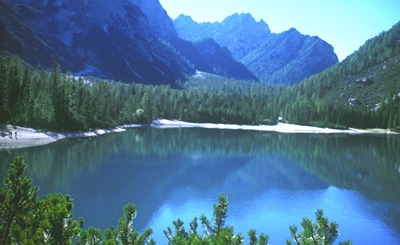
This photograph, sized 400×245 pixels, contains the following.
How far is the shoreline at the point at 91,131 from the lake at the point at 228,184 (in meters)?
4.39

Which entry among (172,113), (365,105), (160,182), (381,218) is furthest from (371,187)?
(365,105)

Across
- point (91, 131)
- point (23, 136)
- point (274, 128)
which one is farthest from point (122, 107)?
point (23, 136)

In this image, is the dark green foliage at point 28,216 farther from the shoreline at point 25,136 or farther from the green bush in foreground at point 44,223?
the shoreline at point 25,136

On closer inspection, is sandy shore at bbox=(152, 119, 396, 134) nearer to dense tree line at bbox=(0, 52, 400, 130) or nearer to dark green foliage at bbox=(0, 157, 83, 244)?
Answer: dense tree line at bbox=(0, 52, 400, 130)

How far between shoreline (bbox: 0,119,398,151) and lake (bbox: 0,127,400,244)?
4393 mm

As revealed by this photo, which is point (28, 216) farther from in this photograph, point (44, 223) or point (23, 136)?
point (23, 136)

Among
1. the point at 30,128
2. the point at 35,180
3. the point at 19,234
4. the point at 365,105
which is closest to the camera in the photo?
the point at 19,234

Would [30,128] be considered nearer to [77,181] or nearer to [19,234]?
[77,181]

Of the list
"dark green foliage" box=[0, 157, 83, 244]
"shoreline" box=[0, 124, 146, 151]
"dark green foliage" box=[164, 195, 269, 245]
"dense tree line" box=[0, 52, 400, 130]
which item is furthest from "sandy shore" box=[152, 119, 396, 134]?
"dark green foliage" box=[0, 157, 83, 244]

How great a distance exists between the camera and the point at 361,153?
90.6 meters

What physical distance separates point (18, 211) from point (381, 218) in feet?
124

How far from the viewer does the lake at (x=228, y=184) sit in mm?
33812

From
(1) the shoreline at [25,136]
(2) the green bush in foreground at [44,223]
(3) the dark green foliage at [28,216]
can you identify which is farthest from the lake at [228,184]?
(3) the dark green foliage at [28,216]

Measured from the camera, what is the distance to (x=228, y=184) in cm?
5172
